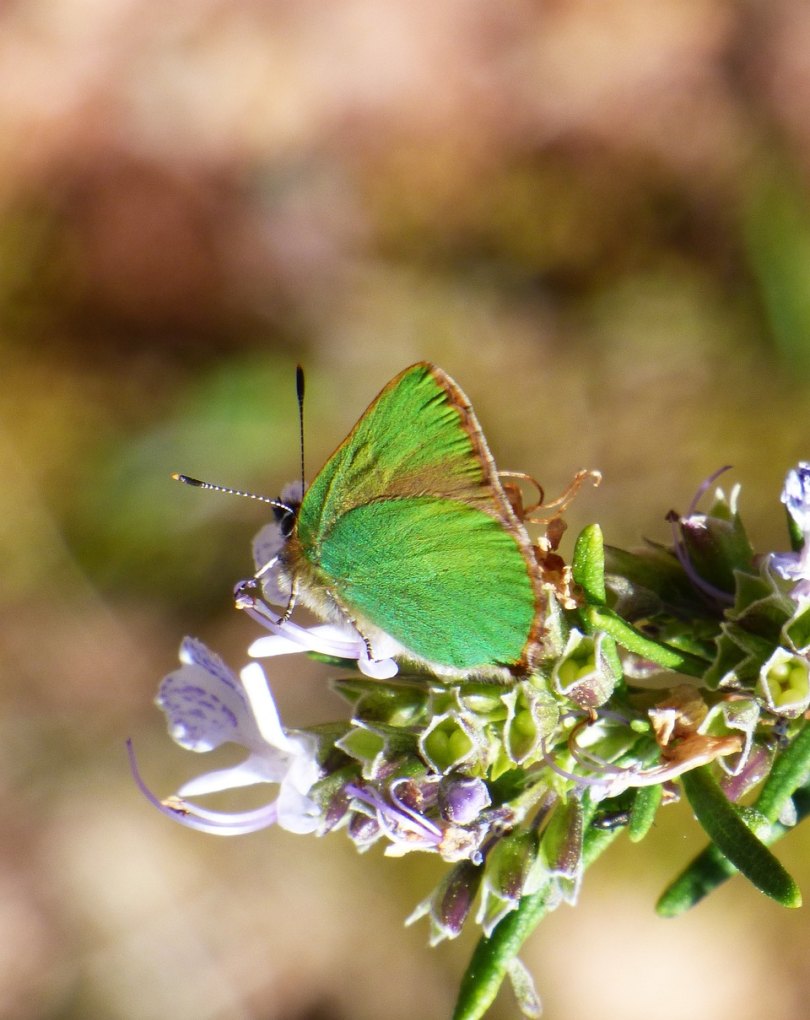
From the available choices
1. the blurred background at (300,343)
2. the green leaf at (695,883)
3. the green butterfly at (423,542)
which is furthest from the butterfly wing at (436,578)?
the blurred background at (300,343)

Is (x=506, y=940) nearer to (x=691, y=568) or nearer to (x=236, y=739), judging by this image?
(x=236, y=739)

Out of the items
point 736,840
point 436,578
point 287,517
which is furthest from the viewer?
point 287,517

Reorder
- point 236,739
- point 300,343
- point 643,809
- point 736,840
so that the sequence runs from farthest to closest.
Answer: point 300,343
point 236,739
point 643,809
point 736,840

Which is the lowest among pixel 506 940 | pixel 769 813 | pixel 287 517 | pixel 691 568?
pixel 506 940

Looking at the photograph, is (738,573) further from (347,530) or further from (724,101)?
(724,101)

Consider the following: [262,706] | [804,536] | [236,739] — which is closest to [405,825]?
[262,706]

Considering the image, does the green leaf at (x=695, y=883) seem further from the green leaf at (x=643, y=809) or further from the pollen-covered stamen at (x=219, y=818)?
the pollen-covered stamen at (x=219, y=818)

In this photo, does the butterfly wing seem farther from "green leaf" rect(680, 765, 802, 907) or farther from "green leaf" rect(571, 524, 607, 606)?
"green leaf" rect(680, 765, 802, 907)

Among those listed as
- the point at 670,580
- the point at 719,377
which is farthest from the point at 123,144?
the point at 670,580
